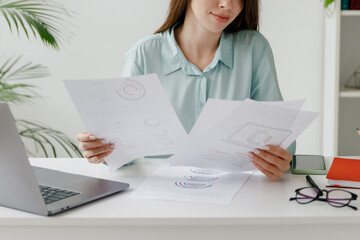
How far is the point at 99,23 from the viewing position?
9.75 feet

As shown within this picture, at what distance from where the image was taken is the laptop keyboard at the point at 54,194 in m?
1.13

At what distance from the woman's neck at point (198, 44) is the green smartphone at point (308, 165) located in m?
0.52

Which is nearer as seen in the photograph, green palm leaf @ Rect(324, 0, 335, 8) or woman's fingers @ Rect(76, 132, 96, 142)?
woman's fingers @ Rect(76, 132, 96, 142)

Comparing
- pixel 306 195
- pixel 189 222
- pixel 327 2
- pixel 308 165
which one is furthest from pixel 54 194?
pixel 327 2

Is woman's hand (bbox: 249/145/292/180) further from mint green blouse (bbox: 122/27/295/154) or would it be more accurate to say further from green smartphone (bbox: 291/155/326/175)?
mint green blouse (bbox: 122/27/295/154)

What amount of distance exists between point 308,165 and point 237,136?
33cm

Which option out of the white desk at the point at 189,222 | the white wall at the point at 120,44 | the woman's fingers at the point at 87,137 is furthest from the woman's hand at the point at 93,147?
the white wall at the point at 120,44

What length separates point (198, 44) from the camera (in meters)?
1.82

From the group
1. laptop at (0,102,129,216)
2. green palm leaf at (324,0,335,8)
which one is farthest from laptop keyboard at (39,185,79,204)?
green palm leaf at (324,0,335,8)

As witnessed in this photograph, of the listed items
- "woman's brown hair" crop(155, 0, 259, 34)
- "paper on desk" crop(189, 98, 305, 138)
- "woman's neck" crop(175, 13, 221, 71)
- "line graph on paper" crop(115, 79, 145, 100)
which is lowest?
"paper on desk" crop(189, 98, 305, 138)

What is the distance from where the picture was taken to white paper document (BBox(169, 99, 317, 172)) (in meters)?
1.14

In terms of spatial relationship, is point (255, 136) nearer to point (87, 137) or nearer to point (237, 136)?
point (237, 136)

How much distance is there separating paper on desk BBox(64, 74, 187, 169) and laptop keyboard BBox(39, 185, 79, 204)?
195 millimetres

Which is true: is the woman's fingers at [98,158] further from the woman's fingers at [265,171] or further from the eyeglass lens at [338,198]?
the eyeglass lens at [338,198]
